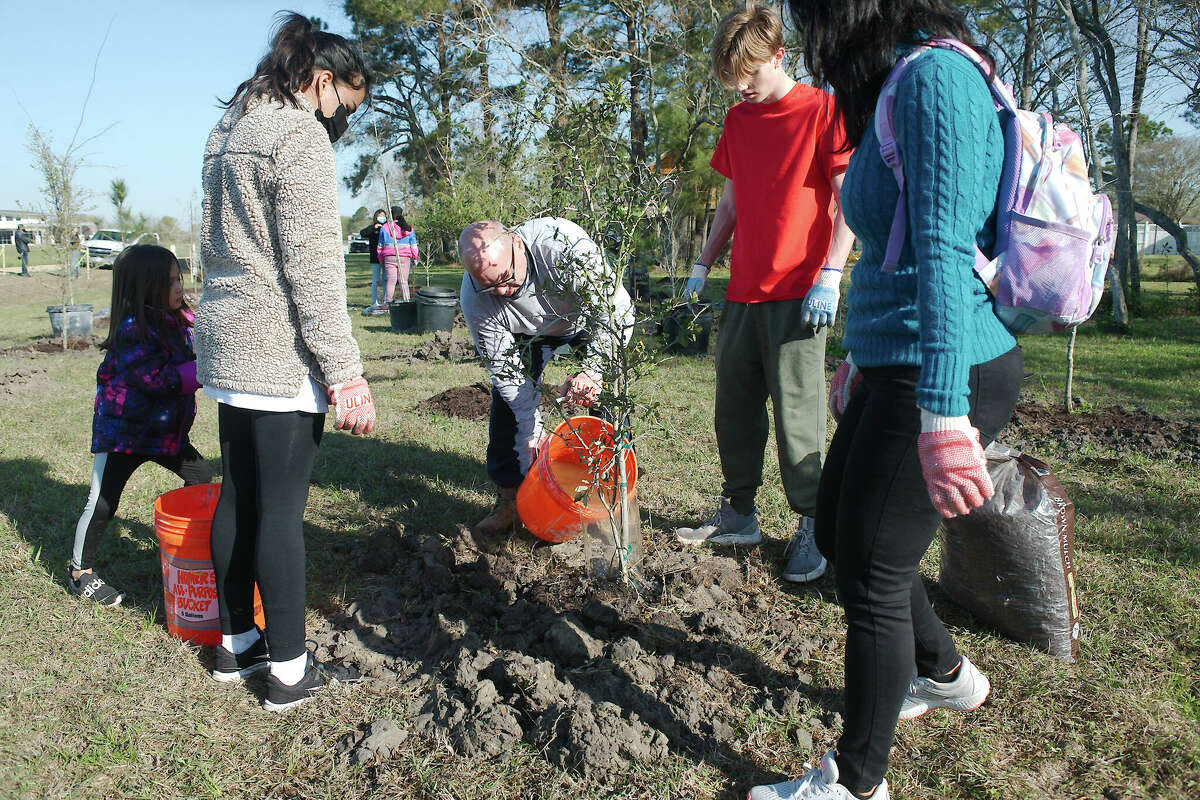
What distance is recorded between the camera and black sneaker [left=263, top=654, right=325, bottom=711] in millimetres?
2285

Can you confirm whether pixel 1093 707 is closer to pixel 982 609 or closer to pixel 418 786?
pixel 982 609

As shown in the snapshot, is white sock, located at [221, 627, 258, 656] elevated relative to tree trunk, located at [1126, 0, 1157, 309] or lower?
lower

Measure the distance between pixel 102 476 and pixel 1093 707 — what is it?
3.47 m

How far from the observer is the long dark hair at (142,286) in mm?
2916

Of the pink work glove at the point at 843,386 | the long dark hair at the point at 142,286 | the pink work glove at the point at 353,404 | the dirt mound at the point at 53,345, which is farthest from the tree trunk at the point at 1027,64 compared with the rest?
the dirt mound at the point at 53,345

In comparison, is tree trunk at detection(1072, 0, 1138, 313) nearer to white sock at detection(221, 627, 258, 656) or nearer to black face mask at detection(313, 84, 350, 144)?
black face mask at detection(313, 84, 350, 144)

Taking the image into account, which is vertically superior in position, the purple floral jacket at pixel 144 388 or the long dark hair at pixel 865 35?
the long dark hair at pixel 865 35

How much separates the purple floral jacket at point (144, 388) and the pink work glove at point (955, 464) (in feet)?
8.88

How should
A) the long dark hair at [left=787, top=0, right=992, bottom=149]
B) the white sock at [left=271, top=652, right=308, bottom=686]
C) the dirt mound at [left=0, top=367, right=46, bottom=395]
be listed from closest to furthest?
the long dark hair at [left=787, top=0, right=992, bottom=149]
the white sock at [left=271, top=652, right=308, bottom=686]
the dirt mound at [left=0, top=367, right=46, bottom=395]

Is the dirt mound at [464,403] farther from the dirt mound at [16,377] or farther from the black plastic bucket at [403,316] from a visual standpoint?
the black plastic bucket at [403,316]

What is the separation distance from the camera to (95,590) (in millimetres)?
2912

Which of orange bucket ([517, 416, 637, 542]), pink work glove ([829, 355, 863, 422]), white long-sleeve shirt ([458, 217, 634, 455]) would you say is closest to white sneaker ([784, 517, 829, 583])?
orange bucket ([517, 416, 637, 542])

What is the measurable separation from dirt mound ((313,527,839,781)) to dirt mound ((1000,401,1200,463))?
2.70m

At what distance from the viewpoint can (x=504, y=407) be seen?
3469mm
